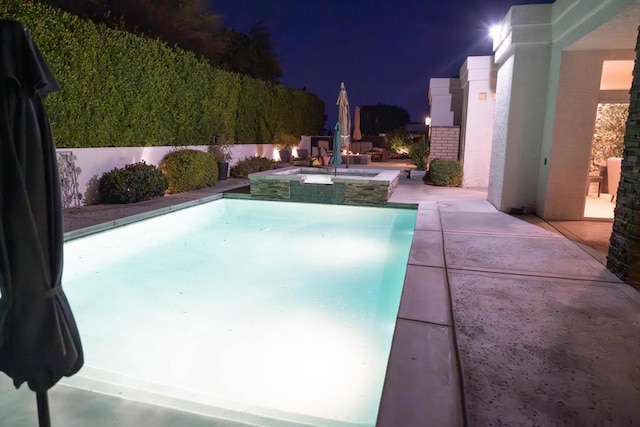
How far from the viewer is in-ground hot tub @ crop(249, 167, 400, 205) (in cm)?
983

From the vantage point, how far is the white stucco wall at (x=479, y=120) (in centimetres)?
1173

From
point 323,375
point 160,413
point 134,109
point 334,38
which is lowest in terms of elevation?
point 323,375

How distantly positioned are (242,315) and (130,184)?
5435 mm

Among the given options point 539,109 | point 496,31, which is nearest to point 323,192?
point 539,109

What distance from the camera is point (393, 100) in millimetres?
79625

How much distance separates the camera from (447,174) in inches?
481

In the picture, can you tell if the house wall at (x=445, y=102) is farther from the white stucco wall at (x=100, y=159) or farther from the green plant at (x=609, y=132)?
the white stucco wall at (x=100, y=159)

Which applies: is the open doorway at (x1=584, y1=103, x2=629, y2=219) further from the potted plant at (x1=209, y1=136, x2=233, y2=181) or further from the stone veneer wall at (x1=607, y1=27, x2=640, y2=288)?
the potted plant at (x1=209, y1=136, x2=233, y2=181)

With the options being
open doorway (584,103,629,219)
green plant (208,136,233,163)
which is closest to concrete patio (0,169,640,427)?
open doorway (584,103,629,219)

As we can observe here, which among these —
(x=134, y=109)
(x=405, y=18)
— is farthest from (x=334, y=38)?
(x=134, y=109)

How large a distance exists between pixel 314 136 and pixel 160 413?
23.6m

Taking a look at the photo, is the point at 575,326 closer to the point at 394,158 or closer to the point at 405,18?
the point at 394,158

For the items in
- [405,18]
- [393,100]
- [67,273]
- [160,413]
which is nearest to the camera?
[160,413]

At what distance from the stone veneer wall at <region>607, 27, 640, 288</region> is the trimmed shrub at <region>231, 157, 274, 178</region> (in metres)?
11.5
